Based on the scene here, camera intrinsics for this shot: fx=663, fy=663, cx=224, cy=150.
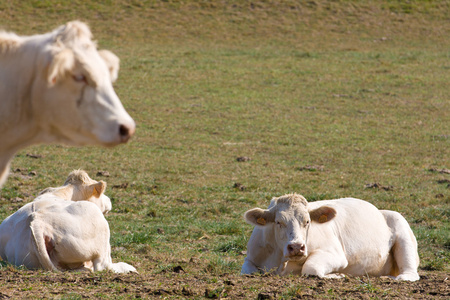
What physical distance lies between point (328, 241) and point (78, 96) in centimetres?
511

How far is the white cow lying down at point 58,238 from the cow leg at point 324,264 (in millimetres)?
2155

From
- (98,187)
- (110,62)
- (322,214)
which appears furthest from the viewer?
(98,187)

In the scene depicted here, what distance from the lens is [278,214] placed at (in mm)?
7742

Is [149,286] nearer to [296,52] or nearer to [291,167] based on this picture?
[291,167]

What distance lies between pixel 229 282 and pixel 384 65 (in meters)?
24.4

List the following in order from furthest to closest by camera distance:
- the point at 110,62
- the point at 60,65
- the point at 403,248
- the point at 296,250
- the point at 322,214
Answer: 1. the point at 403,248
2. the point at 322,214
3. the point at 296,250
4. the point at 110,62
5. the point at 60,65

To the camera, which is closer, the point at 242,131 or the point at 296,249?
the point at 296,249

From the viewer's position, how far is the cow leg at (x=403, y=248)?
8.31 m

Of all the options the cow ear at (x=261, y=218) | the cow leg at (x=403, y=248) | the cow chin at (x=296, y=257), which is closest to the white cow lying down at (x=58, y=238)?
the cow ear at (x=261, y=218)

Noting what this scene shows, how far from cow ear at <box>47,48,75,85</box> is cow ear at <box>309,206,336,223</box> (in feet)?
16.2

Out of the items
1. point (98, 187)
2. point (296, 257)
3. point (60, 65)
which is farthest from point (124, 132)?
point (98, 187)

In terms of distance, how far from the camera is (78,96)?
3.60 m

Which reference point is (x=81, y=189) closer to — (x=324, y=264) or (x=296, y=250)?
(x=296, y=250)

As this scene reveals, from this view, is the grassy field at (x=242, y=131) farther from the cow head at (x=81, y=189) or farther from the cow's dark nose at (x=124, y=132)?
the cow's dark nose at (x=124, y=132)
